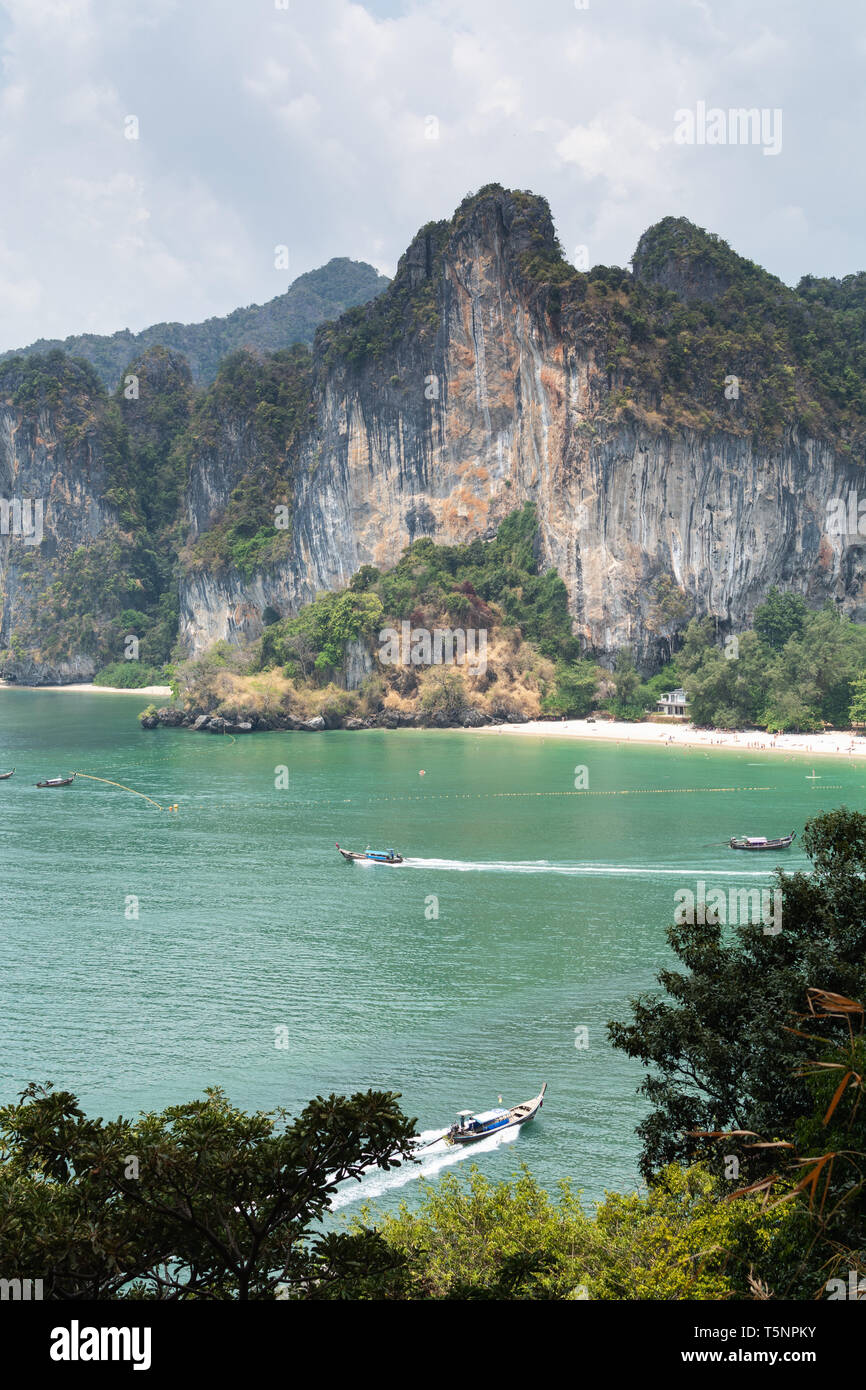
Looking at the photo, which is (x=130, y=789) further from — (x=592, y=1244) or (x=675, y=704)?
(x=592, y=1244)

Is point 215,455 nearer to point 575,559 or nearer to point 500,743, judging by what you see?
point 575,559

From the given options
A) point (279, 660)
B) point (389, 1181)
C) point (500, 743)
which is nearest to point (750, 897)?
point (389, 1181)

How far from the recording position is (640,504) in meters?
76.3

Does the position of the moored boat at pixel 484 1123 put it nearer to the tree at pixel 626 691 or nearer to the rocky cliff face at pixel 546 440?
the tree at pixel 626 691

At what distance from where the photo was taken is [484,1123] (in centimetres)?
1631

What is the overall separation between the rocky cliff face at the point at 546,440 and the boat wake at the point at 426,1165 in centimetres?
6341

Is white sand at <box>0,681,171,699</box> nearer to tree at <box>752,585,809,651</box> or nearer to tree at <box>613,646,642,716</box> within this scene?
tree at <box>613,646,642,716</box>

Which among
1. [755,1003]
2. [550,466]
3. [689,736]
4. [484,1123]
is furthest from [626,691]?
[755,1003]

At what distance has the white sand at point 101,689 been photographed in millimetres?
105744

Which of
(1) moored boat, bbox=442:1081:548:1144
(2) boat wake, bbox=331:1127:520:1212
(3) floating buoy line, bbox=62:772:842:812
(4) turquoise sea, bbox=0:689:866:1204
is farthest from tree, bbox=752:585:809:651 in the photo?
(2) boat wake, bbox=331:1127:520:1212

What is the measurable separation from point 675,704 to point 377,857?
41.3m

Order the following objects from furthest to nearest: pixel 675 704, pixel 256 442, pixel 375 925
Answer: pixel 256 442 → pixel 675 704 → pixel 375 925

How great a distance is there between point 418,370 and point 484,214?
12.6 metres

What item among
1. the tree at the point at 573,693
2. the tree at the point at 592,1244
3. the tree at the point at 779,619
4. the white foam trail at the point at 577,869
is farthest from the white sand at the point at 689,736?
the tree at the point at 592,1244
